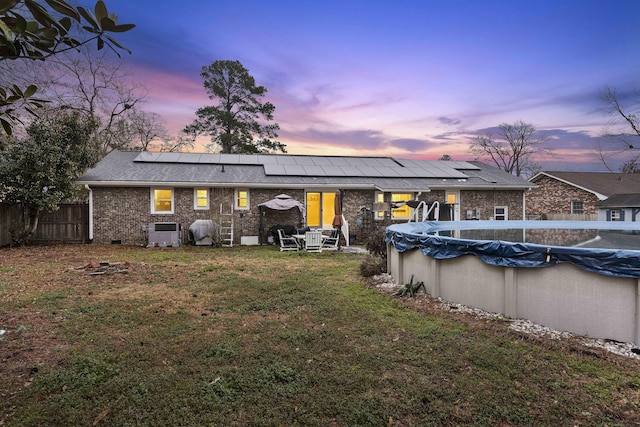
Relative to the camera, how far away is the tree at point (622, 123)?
24.2 metres

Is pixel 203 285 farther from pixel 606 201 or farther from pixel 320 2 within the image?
pixel 606 201

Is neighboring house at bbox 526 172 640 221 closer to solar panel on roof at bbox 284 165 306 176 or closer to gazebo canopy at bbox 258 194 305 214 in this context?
solar panel on roof at bbox 284 165 306 176

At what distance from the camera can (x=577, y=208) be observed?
23641 millimetres

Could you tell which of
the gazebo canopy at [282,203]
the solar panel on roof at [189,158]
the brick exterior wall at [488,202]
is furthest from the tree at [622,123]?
the solar panel on roof at [189,158]

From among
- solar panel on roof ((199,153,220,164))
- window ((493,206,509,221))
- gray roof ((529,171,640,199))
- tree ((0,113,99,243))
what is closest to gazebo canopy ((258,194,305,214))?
solar panel on roof ((199,153,220,164))

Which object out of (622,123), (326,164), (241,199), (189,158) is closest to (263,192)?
(241,199)

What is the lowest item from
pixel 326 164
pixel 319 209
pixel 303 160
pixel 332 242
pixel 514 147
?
pixel 332 242

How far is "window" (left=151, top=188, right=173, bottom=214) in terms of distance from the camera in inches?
530

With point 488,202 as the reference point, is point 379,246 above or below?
below

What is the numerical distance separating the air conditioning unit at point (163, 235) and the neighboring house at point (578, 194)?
814 inches

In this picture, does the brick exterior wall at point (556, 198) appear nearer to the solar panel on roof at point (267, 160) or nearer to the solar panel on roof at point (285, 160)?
the solar panel on roof at point (285, 160)

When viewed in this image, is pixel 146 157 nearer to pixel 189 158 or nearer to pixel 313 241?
pixel 189 158

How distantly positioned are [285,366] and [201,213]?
1140 cm

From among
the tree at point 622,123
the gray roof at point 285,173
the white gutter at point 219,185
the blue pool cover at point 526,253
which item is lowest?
the blue pool cover at point 526,253
